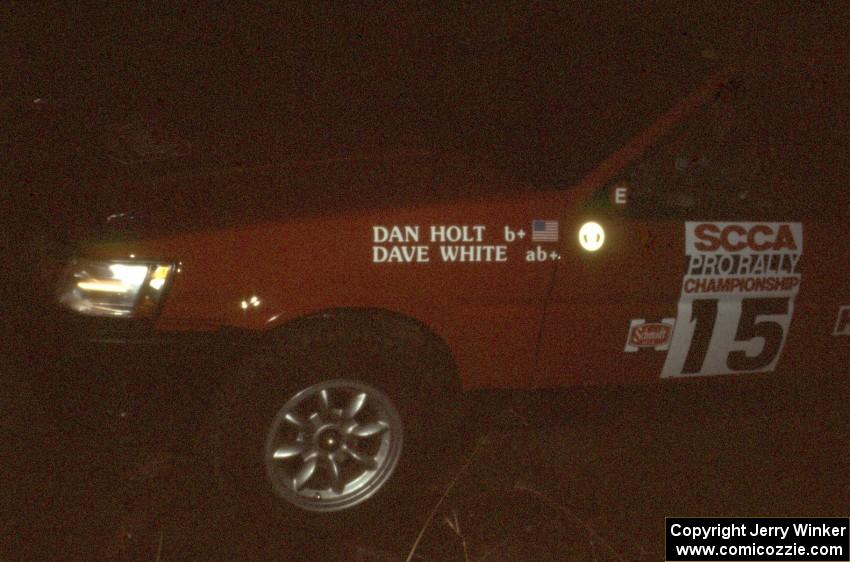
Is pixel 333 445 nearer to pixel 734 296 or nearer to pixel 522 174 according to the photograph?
pixel 522 174

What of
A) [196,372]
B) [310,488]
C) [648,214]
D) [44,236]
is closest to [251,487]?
[310,488]

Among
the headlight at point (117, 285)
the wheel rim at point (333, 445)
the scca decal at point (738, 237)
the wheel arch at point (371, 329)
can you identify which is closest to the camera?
the headlight at point (117, 285)

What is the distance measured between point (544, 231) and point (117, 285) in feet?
4.87

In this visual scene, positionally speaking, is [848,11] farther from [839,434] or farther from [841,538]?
[841,538]

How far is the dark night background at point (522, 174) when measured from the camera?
9.19ft

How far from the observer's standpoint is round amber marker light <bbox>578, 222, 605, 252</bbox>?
108 inches

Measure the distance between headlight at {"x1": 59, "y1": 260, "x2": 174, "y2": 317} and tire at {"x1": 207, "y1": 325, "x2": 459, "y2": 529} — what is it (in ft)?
1.28

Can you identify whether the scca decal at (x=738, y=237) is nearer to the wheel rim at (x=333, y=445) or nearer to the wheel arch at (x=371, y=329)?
the wheel arch at (x=371, y=329)

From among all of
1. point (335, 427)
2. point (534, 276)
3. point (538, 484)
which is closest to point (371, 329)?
point (335, 427)

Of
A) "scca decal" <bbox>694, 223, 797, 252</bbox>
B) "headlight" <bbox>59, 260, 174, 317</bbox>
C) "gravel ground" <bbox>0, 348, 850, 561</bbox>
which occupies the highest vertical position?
"headlight" <bbox>59, 260, 174, 317</bbox>

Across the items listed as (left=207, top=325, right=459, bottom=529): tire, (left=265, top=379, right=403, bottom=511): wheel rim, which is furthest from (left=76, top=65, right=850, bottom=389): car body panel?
(left=265, top=379, right=403, bottom=511): wheel rim

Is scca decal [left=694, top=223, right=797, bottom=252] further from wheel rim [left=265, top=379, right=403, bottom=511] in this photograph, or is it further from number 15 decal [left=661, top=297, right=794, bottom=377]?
wheel rim [left=265, top=379, right=403, bottom=511]

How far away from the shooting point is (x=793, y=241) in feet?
9.84

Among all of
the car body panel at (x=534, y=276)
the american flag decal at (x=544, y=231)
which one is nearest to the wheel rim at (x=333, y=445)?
the car body panel at (x=534, y=276)
